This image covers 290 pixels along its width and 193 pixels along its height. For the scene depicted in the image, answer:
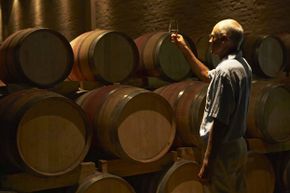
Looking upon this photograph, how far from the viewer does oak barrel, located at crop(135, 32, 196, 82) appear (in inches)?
188

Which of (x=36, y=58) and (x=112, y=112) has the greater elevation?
(x=36, y=58)

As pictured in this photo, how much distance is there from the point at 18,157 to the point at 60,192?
0.73m

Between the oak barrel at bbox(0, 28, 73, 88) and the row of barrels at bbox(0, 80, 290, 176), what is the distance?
0.26 meters

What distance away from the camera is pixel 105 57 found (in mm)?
4371

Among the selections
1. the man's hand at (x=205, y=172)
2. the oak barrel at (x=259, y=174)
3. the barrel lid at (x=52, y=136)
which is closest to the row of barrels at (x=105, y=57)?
the barrel lid at (x=52, y=136)

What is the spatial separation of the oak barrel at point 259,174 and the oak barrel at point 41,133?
1874 mm

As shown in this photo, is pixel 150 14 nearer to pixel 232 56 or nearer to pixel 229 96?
pixel 232 56

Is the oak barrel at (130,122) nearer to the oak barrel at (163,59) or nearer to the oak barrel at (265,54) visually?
the oak barrel at (163,59)

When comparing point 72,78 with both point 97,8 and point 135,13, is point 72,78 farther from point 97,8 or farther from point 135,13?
point 97,8

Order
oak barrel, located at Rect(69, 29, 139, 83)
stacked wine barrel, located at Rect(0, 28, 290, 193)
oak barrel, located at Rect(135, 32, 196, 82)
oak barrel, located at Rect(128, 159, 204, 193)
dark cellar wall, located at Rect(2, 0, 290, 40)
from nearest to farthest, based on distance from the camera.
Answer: stacked wine barrel, located at Rect(0, 28, 290, 193) < oak barrel, located at Rect(128, 159, 204, 193) < oak barrel, located at Rect(69, 29, 139, 83) < oak barrel, located at Rect(135, 32, 196, 82) < dark cellar wall, located at Rect(2, 0, 290, 40)

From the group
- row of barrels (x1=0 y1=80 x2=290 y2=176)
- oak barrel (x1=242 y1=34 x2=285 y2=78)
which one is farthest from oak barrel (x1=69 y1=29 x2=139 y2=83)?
oak barrel (x1=242 y1=34 x2=285 y2=78)

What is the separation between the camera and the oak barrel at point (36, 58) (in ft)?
12.5

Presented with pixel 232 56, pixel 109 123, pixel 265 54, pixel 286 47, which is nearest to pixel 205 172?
pixel 232 56

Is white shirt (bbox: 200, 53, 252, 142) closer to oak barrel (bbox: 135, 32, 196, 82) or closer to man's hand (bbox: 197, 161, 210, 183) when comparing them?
man's hand (bbox: 197, 161, 210, 183)
